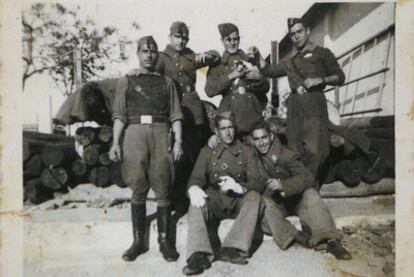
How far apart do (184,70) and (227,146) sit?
0.73 metres

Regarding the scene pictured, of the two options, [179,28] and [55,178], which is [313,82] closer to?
[179,28]

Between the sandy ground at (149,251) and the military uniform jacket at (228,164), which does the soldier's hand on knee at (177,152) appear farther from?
the sandy ground at (149,251)

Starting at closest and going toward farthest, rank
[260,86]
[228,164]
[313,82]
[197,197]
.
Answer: [197,197], [228,164], [313,82], [260,86]

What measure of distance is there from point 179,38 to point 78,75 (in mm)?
851

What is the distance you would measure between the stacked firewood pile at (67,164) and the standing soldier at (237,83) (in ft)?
3.20

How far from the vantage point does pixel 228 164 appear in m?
3.29

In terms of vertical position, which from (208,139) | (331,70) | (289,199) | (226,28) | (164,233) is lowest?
(164,233)

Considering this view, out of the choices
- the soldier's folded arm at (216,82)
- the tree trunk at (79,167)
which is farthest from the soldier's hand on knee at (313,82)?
the tree trunk at (79,167)

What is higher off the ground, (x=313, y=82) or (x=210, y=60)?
(x=210, y=60)

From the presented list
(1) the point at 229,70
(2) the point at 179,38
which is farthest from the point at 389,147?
(2) the point at 179,38

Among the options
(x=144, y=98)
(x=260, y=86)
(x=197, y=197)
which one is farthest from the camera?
(x=260, y=86)

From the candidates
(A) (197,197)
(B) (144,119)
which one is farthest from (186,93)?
(A) (197,197)

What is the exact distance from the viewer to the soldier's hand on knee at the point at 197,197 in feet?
10.1

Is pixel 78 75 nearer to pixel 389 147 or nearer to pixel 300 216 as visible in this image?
pixel 300 216
